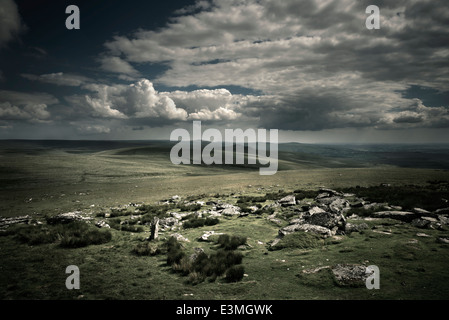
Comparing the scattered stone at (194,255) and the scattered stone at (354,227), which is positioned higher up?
the scattered stone at (354,227)

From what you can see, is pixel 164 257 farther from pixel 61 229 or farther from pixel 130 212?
pixel 130 212

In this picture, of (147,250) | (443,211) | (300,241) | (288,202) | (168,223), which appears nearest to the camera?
(300,241)

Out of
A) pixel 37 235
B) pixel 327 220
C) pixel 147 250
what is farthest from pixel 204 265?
pixel 37 235

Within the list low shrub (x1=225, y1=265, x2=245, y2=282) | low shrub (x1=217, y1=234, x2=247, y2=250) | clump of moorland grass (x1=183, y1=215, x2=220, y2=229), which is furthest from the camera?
clump of moorland grass (x1=183, y1=215, x2=220, y2=229)

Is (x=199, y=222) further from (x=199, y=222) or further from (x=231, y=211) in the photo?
(x=231, y=211)

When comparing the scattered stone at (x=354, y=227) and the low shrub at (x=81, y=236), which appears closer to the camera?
the scattered stone at (x=354, y=227)

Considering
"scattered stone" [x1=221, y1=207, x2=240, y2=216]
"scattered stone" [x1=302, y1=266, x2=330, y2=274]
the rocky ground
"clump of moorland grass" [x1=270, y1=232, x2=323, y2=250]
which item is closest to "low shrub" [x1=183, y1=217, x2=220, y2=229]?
the rocky ground

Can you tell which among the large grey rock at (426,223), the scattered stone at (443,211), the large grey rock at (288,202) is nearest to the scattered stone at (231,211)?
the large grey rock at (288,202)

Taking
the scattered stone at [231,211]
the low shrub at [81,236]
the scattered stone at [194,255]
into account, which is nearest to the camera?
the scattered stone at [194,255]
